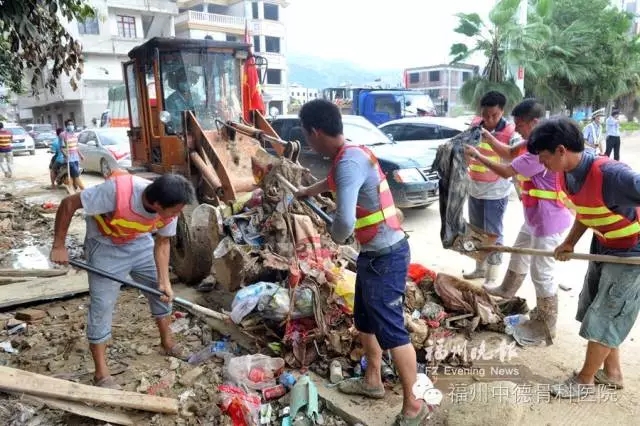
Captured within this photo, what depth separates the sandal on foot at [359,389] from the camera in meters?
2.99

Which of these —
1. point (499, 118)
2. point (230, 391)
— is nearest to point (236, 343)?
point (230, 391)

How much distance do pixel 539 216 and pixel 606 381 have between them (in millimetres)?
1195

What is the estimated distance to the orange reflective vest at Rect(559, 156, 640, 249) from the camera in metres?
2.57

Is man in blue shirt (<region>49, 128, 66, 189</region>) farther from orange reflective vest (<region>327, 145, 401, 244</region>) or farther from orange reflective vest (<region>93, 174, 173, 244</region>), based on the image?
orange reflective vest (<region>327, 145, 401, 244</region>)

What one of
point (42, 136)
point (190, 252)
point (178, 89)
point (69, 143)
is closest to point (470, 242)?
point (190, 252)

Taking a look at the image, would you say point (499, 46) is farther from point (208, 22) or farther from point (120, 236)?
point (208, 22)

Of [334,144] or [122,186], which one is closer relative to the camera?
[334,144]

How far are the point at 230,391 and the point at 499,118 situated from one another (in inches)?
127

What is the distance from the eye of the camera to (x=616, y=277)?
267cm

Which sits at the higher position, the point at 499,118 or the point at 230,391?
the point at 499,118

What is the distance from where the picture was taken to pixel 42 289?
4867mm

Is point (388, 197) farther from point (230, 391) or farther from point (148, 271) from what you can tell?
point (148, 271)

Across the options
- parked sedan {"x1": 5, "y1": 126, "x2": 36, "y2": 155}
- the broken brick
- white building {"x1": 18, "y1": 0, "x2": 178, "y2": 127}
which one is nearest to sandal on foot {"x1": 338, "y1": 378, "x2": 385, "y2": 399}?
the broken brick

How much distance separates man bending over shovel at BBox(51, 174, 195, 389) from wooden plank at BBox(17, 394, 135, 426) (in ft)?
1.24
